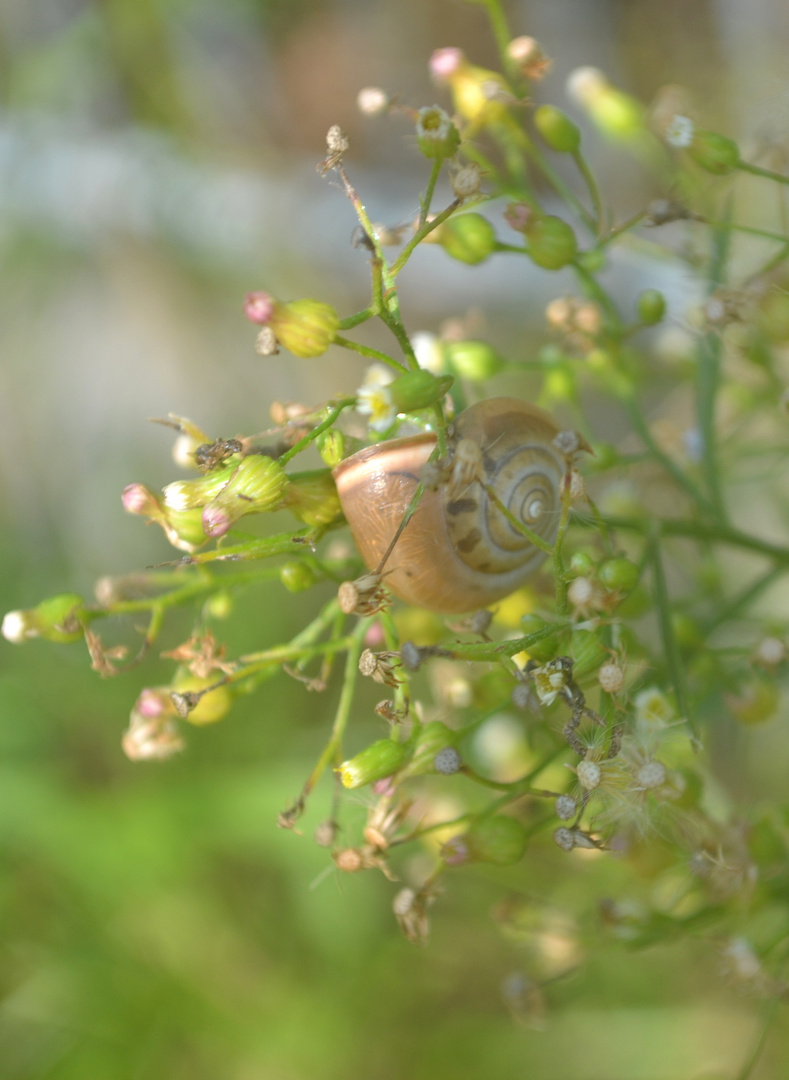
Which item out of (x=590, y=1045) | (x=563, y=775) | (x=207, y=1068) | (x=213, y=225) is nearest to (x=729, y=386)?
(x=563, y=775)

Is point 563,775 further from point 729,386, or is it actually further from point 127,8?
point 127,8

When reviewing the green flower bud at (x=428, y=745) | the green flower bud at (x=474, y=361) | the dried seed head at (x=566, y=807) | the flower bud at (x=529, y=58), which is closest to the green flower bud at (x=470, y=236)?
the green flower bud at (x=474, y=361)

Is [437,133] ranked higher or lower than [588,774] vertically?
higher

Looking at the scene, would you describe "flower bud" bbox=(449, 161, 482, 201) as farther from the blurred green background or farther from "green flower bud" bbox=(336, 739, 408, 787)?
the blurred green background

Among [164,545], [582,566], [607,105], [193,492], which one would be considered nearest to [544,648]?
[582,566]

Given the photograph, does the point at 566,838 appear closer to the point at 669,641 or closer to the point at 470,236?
the point at 669,641

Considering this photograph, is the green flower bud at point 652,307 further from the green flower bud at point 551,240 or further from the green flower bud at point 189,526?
the green flower bud at point 189,526

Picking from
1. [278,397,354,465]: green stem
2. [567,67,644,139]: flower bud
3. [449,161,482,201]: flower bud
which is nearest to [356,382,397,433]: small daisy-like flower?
[278,397,354,465]: green stem
